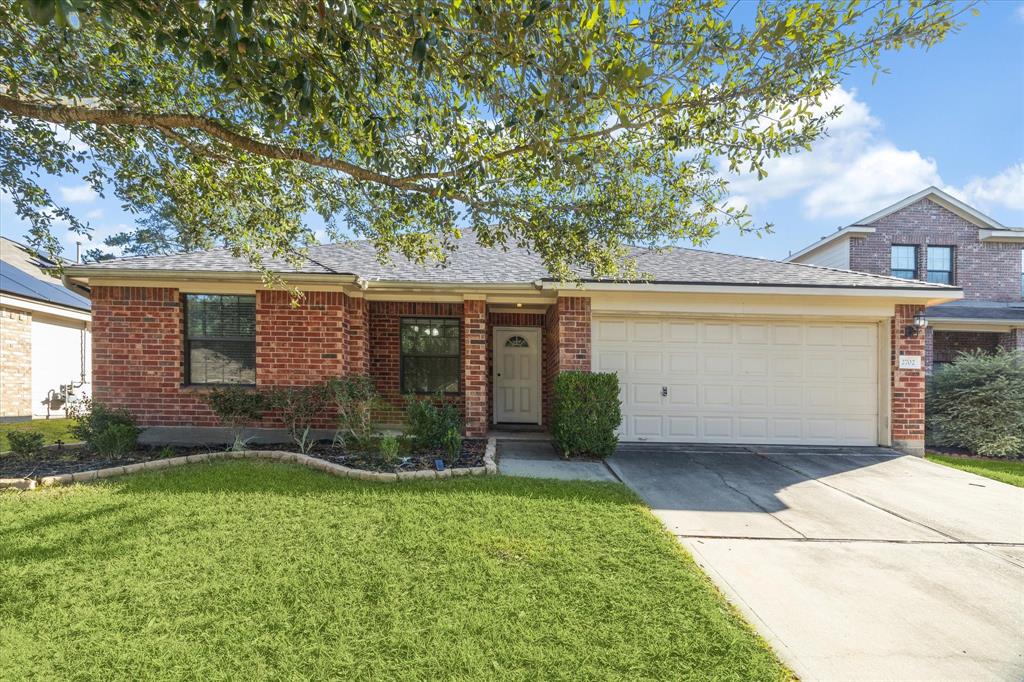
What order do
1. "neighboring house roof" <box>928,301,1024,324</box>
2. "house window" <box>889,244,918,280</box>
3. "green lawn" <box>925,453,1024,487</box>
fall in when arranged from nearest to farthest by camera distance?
"green lawn" <box>925,453,1024,487</box> < "neighboring house roof" <box>928,301,1024,324</box> < "house window" <box>889,244,918,280</box>

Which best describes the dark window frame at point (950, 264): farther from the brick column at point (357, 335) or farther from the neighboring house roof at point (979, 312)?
the brick column at point (357, 335)

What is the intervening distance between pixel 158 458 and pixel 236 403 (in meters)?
1.20

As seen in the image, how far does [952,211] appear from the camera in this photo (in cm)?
1491

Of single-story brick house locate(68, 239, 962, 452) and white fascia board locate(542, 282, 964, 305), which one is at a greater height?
white fascia board locate(542, 282, 964, 305)

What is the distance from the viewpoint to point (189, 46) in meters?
3.04

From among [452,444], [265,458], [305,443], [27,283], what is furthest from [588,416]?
[27,283]

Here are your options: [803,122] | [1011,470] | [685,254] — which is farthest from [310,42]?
[1011,470]

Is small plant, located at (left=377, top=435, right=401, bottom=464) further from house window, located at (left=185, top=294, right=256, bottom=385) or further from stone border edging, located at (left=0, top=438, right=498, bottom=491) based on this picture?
house window, located at (left=185, top=294, right=256, bottom=385)

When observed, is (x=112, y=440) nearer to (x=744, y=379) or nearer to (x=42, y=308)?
(x=42, y=308)

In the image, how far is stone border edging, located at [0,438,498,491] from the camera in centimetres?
553

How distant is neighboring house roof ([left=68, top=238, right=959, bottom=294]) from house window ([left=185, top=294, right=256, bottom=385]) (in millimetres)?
676

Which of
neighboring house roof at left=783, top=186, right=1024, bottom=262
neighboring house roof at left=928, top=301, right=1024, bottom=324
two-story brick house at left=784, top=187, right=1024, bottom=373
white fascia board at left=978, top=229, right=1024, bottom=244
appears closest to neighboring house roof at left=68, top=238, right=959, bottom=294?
neighboring house roof at left=928, top=301, right=1024, bottom=324

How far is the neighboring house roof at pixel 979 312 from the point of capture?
41.0 ft

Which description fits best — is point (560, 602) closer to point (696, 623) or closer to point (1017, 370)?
point (696, 623)
